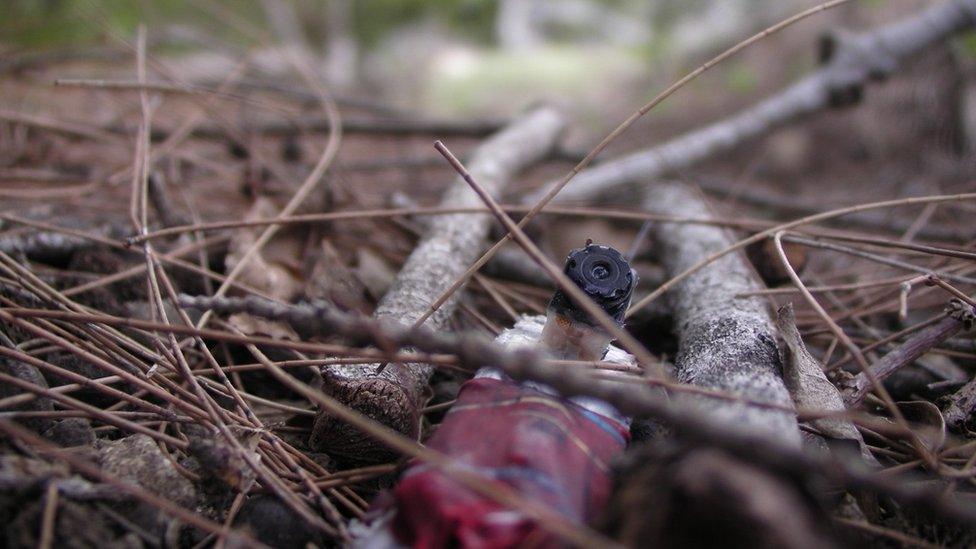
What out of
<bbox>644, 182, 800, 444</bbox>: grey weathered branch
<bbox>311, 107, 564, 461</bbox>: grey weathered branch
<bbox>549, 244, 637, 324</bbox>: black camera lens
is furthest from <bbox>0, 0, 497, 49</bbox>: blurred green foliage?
<bbox>644, 182, 800, 444</bbox>: grey weathered branch

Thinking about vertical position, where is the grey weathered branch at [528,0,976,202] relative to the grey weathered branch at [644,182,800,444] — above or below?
above

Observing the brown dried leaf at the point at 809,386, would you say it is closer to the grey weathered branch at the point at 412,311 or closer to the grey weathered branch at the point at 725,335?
the grey weathered branch at the point at 725,335

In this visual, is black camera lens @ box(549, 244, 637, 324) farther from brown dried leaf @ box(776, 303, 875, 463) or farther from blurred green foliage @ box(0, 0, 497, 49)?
blurred green foliage @ box(0, 0, 497, 49)

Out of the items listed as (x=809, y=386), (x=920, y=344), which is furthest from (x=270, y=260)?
(x=920, y=344)

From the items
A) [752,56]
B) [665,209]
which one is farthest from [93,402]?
[752,56]

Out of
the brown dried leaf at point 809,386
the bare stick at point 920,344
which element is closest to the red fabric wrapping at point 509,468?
the brown dried leaf at point 809,386

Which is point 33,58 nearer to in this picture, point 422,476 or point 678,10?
point 422,476
